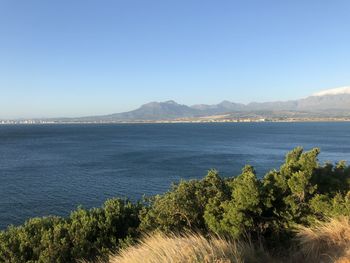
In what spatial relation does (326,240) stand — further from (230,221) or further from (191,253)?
(191,253)

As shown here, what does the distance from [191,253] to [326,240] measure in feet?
13.4

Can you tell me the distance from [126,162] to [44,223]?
6339cm

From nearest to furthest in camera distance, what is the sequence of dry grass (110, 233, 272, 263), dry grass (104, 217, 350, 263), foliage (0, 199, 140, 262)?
dry grass (110, 233, 272, 263)
dry grass (104, 217, 350, 263)
foliage (0, 199, 140, 262)

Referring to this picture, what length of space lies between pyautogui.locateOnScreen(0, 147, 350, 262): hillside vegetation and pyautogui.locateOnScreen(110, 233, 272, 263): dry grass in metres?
1.09

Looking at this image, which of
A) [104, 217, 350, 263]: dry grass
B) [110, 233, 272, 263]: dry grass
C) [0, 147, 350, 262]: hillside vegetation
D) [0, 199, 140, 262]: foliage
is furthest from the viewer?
[0, 199, 140, 262]: foliage

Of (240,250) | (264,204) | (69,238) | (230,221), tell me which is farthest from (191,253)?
(69,238)

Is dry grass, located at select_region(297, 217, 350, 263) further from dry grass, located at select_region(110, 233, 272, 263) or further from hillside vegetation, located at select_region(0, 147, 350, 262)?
dry grass, located at select_region(110, 233, 272, 263)

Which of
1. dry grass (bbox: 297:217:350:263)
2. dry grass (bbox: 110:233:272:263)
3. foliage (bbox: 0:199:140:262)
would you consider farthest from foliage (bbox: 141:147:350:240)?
dry grass (bbox: 110:233:272:263)

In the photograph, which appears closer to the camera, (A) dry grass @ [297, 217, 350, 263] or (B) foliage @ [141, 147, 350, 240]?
(A) dry grass @ [297, 217, 350, 263]

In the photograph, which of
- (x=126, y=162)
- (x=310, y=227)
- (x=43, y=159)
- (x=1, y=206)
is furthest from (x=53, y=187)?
(x=310, y=227)

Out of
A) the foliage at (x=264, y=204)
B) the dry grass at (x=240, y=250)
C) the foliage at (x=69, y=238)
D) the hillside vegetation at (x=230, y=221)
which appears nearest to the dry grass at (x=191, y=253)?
the dry grass at (x=240, y=250)

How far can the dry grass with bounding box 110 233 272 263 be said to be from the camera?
716 centimetres

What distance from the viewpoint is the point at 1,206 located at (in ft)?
132

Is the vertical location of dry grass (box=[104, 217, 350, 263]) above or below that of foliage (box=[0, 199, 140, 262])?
above
